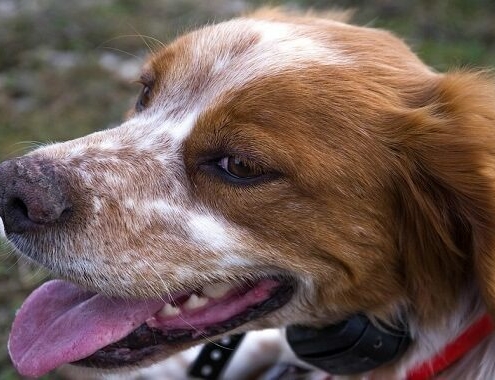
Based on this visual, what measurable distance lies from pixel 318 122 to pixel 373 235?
0.37 meters

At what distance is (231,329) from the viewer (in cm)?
255

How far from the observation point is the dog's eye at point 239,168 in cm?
235

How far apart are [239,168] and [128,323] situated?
600mm

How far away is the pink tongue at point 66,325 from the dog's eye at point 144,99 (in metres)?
0.67

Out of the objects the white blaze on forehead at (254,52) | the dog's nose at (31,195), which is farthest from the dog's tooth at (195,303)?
the white blaze on forehead at (254,52)

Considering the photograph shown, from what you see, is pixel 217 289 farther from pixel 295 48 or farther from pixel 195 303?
pixel 295 48

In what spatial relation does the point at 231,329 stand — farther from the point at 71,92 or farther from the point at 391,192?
the point at 71,92

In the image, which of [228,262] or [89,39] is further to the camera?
[89,39]

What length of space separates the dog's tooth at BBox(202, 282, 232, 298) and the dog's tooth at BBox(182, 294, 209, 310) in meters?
0.02

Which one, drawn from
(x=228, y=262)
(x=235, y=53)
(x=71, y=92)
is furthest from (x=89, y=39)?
(x=228, y=262)

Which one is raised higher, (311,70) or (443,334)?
(311,70)

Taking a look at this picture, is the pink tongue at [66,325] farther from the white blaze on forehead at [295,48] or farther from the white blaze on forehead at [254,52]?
the white blaze on forehead at [295,48]

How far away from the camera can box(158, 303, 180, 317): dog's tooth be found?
101 inches

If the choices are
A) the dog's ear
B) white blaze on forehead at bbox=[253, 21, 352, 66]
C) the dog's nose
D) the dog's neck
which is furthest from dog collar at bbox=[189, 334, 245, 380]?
white blaze on forehead at bbox=[253, 21, 352, 66]
